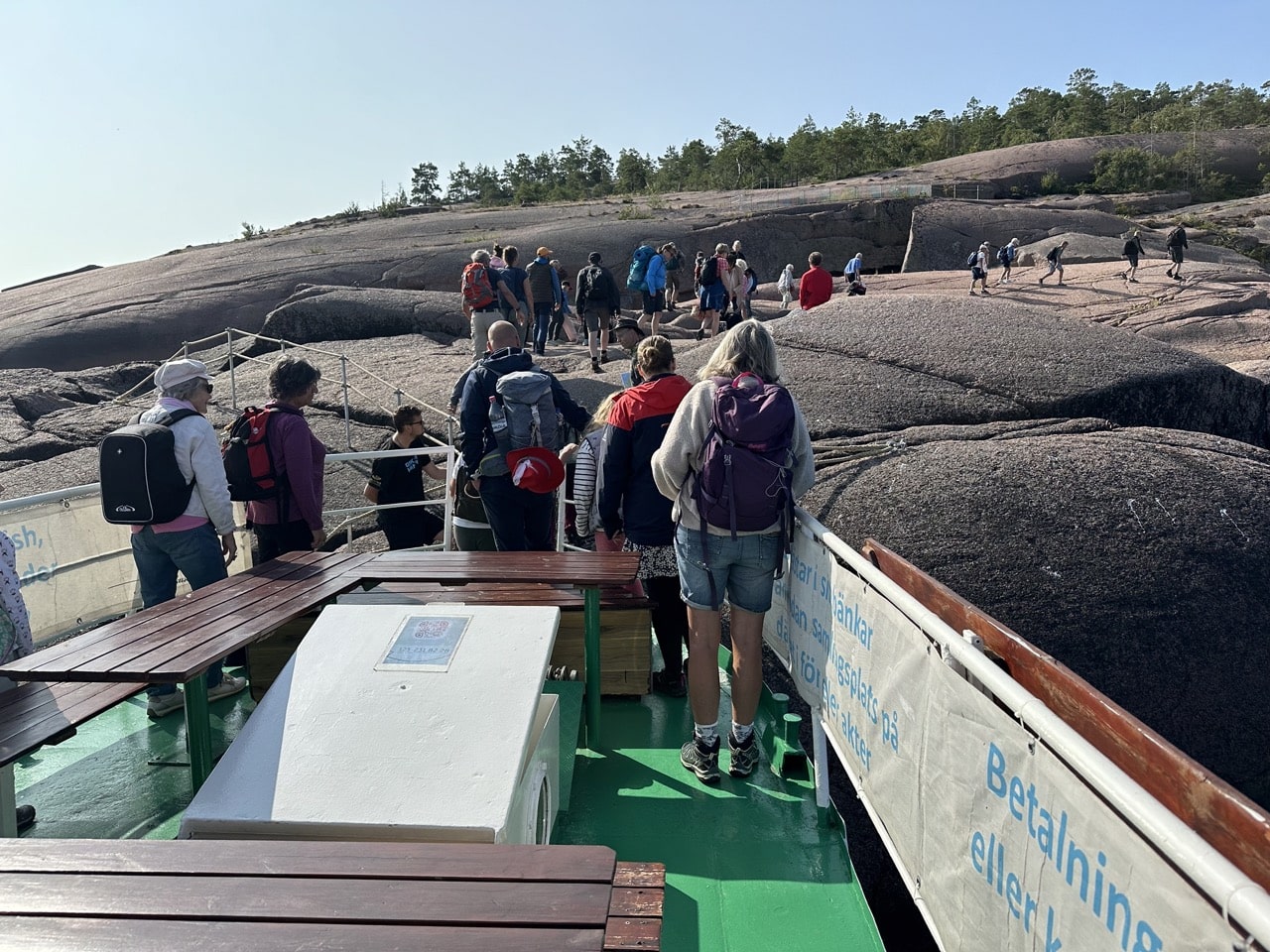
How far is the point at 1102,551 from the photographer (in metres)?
6.05

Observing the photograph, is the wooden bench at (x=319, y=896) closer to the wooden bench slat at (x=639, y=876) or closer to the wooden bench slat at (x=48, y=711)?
the wooden bench slat at (x=639, y=876)

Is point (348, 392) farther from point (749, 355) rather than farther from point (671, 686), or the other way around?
point (749, 355)

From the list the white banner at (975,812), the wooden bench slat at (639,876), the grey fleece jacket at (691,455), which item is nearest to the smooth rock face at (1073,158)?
the grey fleece jacket at (691,455)

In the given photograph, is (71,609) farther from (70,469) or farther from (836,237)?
(836,237)

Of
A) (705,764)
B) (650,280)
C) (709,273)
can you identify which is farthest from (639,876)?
(709,273)

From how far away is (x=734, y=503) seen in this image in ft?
13.1

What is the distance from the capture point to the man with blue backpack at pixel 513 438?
5430mm

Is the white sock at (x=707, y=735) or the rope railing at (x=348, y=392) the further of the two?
the rope railing at (x=348, y=392)

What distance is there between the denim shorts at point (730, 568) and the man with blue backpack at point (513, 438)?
143cm

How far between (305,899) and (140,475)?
3.04m

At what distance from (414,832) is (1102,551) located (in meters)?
4.84

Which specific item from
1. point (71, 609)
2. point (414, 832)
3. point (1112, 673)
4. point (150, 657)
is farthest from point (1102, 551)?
point (71, 609)

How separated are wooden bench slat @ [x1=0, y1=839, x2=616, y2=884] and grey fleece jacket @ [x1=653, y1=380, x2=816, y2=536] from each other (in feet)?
6.47

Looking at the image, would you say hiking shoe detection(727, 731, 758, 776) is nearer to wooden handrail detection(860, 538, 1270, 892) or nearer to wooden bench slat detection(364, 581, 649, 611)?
wooden bench slat detection(364, 581, 649, 611)
